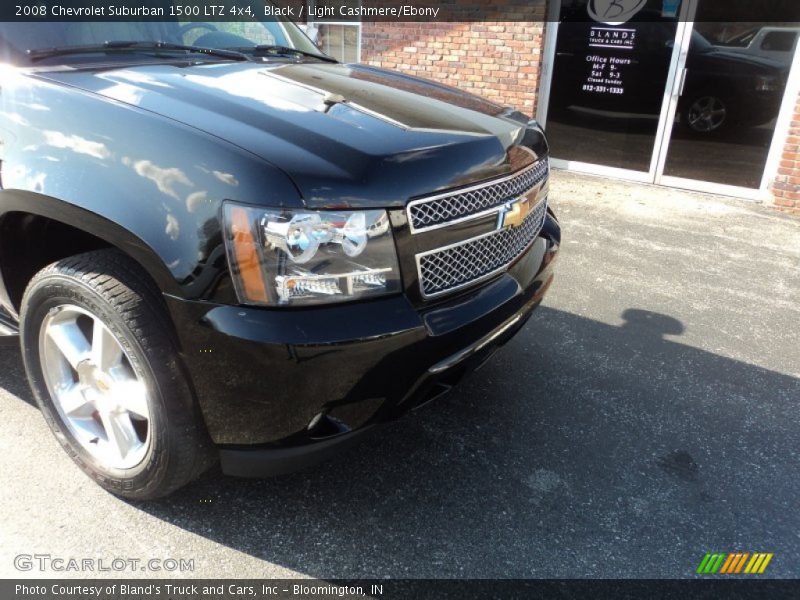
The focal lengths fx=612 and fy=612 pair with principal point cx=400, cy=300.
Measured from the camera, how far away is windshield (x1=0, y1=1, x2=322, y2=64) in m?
2.38

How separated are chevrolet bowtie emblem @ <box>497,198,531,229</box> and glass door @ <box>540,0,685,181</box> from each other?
5.42 meters

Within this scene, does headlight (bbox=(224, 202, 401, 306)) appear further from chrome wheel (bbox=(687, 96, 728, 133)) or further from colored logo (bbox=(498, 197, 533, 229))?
chrome wheel (bbox=(687, 96, 728, 133))

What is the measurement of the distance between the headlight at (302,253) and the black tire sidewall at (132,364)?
0.47 meters

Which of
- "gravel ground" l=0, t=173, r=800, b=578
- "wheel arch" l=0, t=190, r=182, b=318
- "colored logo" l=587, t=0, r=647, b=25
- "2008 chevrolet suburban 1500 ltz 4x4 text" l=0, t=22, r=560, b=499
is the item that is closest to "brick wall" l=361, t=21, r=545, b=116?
"colored logo" l=587, t=0, r=647, b=25

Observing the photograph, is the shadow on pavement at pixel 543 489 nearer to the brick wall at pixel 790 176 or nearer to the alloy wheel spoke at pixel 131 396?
the alloy wheel spoke at pixel 131 396

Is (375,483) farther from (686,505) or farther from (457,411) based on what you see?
(686,505)

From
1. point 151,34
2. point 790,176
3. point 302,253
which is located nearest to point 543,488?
point 302,253

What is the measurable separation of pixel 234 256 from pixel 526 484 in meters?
1.50

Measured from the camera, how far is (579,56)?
737cm

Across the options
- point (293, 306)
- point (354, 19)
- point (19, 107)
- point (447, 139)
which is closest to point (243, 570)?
point (293, 306)

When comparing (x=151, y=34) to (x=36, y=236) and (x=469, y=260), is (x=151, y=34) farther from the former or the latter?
(x=469, y=260)

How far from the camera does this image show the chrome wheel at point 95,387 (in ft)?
6.92

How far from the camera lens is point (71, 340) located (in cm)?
223

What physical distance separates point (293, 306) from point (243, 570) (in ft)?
3.17
